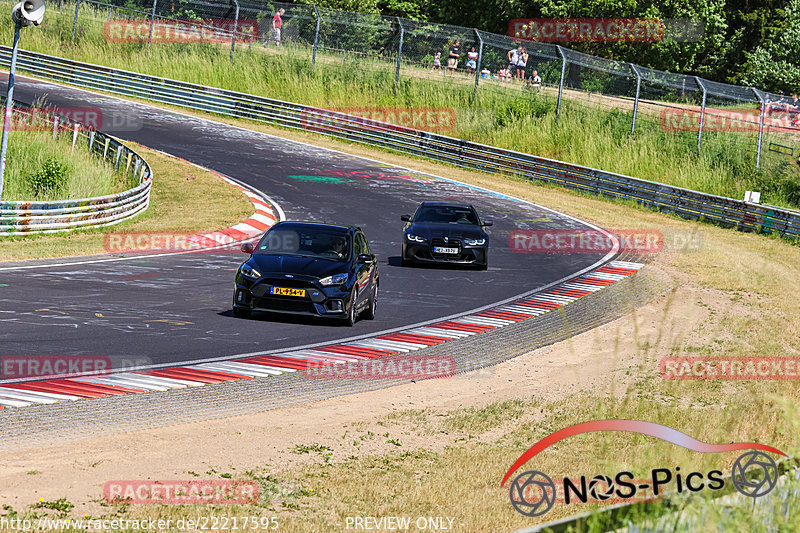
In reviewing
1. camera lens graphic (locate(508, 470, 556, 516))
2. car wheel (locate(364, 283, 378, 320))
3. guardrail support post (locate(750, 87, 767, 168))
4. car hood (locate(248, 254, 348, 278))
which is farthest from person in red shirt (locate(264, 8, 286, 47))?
camera lens graphic (locate(508, 470, 556, 516))

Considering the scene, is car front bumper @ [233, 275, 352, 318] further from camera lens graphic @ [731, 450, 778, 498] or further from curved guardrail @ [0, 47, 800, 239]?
curved guardrail @ [0, 47, 800, 239]

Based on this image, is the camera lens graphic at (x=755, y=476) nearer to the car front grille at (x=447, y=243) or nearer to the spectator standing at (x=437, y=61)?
the car front grille at (x=447, y=243)

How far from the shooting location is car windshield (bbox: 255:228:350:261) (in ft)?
48.9

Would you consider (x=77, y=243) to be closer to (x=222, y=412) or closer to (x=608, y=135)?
(x=222, y=412)

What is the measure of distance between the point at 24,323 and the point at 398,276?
8.90m

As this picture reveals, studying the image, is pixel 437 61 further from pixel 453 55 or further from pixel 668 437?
pixel 668 437

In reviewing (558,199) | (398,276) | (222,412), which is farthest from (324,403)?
(558,199)

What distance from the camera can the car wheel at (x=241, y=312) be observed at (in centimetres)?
1420

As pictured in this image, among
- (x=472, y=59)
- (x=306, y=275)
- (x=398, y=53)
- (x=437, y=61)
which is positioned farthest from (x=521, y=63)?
(x=306, y=275)

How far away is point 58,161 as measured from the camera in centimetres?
2678

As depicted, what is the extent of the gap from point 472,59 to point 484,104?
2021 mm

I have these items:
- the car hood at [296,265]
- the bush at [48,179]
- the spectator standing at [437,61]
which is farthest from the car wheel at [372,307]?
the spectator standing at [437,61]

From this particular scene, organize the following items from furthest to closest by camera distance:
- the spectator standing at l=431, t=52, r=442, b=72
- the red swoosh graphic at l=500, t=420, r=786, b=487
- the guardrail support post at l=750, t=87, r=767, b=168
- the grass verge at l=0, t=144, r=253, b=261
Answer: the spectator standing at l=431, t=52, r=442, b=72
the guardrail support post at l=750, t=87, r=767, b=168
the grass verge at l=0, t=144, r=253, b=261
the red swoosh graphic at l=500, t=420, r=786, b=487

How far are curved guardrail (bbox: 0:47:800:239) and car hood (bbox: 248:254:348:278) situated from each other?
20861mm
